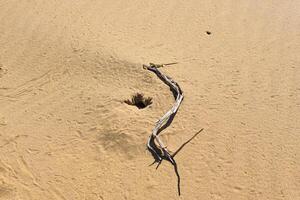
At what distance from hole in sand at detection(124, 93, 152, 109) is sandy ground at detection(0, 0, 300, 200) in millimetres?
69

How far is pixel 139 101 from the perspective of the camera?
16.3 ft

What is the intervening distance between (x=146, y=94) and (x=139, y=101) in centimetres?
12

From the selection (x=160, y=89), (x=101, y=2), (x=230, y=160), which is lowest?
(x=230, y=160)

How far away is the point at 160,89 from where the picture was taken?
5020mm

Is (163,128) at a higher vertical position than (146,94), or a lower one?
lower

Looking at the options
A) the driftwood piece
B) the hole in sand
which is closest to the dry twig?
the driftwood piece

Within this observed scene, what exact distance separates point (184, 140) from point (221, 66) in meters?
→ 1.35

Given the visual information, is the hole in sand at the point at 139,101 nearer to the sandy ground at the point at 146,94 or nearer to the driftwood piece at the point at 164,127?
the sandy ground at the point at 146,94

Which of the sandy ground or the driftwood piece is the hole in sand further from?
the driftwood piece

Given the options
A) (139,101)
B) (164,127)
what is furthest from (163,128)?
(139,101)

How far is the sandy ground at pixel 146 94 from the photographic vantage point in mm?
4098

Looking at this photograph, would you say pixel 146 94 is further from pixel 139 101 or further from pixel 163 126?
pixel 163 126

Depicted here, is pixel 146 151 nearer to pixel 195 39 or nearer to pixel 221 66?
pixel 221 66

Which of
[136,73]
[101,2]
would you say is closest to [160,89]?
[136,73]
